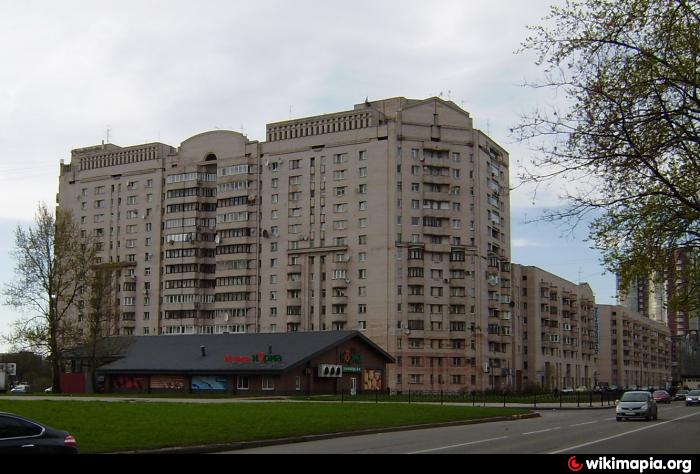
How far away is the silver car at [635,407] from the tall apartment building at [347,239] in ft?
198

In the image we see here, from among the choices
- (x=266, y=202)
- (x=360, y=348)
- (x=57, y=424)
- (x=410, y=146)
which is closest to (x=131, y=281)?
(x=266, y=202)

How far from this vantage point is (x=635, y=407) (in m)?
35.5

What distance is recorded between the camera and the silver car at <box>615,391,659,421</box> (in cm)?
3550

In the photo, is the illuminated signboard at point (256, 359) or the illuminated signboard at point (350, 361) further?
the illuminated signboard at point (350, 361)

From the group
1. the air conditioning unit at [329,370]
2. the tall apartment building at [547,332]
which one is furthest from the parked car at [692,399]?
the tall apartment building at [547,332]

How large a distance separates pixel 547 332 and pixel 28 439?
399 feet

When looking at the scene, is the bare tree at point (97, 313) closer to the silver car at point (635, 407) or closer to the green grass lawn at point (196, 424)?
the green grass lawn at point (196, 424)

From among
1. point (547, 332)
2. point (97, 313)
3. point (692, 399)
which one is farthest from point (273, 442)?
point (547, 332)

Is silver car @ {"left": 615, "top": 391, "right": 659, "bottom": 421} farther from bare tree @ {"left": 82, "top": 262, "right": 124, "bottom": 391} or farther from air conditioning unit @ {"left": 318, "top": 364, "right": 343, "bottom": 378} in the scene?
bare tree @ {"left": 82, "top": 262, "right": 124, "bottom": 391}

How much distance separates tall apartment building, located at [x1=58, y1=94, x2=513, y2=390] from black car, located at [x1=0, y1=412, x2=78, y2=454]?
269 feet

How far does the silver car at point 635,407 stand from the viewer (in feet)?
116

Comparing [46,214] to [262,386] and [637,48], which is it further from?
[637,48]

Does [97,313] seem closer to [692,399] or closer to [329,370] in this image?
[329,370]

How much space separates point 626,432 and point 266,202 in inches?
3430
